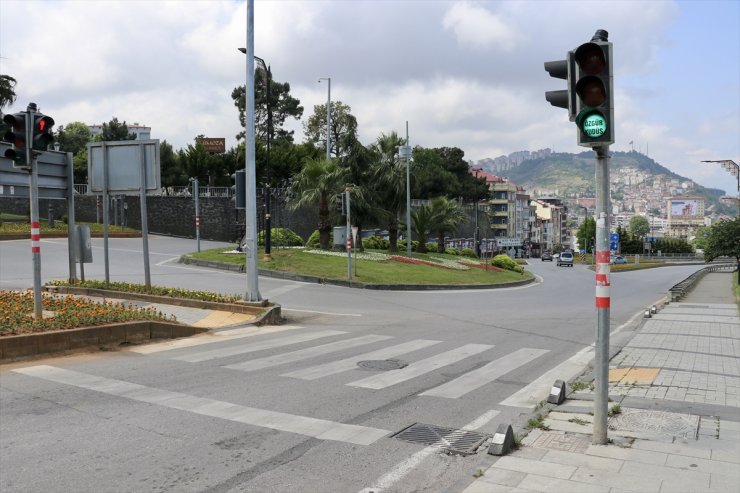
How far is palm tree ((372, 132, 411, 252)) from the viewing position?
4084 centimetres

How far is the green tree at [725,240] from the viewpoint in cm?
4538

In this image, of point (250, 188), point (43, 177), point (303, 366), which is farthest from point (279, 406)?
point (43, 177)

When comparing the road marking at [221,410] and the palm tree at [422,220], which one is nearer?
the road marking at [221,410]

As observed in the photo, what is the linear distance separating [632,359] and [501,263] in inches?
1393

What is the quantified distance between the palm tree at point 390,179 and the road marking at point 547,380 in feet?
92.6

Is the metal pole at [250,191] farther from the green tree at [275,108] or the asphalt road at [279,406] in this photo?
the green tree at [275,108]

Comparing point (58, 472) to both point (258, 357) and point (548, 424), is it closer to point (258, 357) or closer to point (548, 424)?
point (548, 424)

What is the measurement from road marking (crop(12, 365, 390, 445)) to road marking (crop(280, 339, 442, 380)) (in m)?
1.83

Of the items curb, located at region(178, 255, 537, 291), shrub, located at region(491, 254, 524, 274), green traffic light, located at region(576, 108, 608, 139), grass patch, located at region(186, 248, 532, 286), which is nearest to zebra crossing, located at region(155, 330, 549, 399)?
green traffic light, located at region(576, 108, 608, 139)

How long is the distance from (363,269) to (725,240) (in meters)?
30.6

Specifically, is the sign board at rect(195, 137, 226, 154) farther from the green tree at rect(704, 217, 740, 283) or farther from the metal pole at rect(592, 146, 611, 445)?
the metal pole at rect(592, 146, 611, 445)

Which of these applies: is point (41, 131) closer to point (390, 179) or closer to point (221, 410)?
point (221, 410)

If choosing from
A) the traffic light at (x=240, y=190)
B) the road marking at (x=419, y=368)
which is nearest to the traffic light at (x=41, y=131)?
the traffic light at (x=240, y=190)

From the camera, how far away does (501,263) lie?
4612cm
